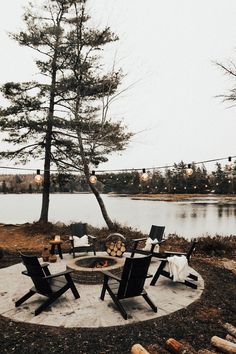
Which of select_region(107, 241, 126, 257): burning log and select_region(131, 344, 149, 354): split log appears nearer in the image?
select_region(131, 344, 149, 354): split log

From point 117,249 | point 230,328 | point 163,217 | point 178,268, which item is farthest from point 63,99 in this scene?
point 163,217

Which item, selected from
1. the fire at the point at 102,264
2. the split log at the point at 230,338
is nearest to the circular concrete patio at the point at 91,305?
the fire at the point at 102,264

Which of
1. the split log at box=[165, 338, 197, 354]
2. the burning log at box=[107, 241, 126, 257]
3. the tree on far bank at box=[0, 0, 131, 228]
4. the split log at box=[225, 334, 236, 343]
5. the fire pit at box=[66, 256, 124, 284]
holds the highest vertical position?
the tree on far bank at box=[0, 0, 131, 228]

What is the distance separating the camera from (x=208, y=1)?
33.7 ft

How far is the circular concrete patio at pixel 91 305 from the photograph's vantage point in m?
5.05

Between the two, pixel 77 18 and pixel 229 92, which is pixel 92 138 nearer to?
pixel 77 18

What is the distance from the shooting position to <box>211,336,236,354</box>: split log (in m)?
3.95

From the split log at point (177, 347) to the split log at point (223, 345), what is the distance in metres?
0.33

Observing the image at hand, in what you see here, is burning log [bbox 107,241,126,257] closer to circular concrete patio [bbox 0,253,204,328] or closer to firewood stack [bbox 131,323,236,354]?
circular concrete patio [bbox 0,253,204,328]

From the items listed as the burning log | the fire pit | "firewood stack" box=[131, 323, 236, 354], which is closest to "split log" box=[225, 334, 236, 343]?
"firewood stack" box=[131, 323, 236, 354]

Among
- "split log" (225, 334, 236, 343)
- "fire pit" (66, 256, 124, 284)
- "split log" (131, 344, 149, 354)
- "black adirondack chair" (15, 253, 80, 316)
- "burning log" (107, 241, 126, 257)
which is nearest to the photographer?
"split log" (131, 344, 149, 354)

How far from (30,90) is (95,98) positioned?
314 cm

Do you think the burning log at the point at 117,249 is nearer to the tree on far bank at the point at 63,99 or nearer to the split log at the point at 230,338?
the split log at the point at 230,338

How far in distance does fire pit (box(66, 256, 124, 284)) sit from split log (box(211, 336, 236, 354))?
9.83 ft
